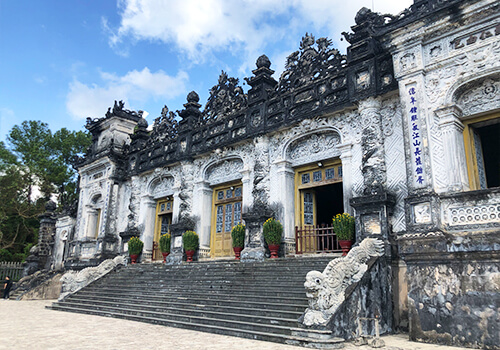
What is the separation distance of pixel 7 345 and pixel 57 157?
2196 cm

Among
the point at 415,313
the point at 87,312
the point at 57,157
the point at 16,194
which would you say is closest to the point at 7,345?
the point at 87,312

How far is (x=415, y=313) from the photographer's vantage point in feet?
22.1

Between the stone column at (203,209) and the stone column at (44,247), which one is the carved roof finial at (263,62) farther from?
the stone column at (44,247)

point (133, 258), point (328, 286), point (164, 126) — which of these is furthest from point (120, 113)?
point (328, 286)

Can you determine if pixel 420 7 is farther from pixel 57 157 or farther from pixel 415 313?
pixel 57 157

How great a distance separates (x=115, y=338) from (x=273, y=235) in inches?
197

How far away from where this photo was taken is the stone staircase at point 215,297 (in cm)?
693

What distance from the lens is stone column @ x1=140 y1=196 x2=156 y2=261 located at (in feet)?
50.1

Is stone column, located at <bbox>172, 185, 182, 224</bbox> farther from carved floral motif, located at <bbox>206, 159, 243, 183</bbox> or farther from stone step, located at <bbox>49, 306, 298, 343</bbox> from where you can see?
stone step, located at <bbox>49, 306, 298, 343</bbox>

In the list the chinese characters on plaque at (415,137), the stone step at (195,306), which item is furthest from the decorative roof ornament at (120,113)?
the chinese characters on plaque at (415,137)

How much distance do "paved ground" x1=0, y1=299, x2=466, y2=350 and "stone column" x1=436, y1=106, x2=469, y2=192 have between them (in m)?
2.83

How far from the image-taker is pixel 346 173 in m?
9.96

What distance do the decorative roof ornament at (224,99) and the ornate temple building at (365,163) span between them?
0.05 m

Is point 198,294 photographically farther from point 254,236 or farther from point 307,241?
point 307,241
